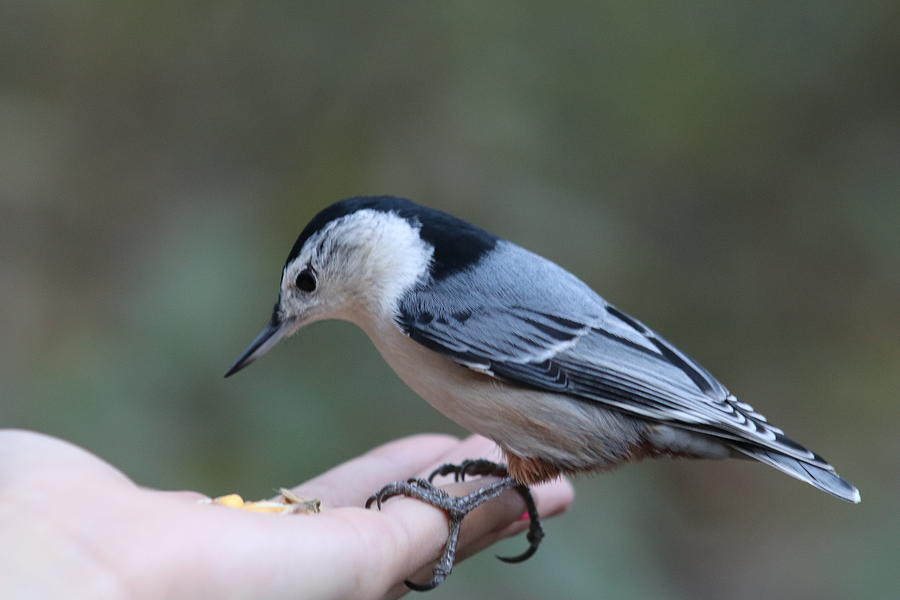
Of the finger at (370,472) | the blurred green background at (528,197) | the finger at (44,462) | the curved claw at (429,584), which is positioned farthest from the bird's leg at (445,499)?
the blurred green background at (528,197)

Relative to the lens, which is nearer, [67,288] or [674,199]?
[67,288]

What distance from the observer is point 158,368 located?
223 cm

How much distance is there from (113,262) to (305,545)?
1734 mm

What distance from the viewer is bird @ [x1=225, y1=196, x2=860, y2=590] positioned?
1500mm

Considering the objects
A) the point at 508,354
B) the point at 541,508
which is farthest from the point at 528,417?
the point at 541,508

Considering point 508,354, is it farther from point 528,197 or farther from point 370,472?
point 528,197

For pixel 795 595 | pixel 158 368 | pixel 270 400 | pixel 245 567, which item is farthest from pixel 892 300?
pixel 245 567

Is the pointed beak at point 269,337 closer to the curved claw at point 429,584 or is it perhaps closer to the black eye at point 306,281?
the black eye at point 306,281

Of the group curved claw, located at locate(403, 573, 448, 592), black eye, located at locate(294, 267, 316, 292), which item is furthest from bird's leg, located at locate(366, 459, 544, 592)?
black eye, located at locate(294, 267, 316, 292)

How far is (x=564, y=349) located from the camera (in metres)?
1.54

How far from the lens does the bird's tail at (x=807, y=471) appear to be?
57.2 inches

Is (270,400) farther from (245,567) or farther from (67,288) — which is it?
(245,567)

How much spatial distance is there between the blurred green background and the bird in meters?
0.73

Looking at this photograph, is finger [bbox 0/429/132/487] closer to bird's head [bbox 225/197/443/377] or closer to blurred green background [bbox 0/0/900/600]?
bird's head [bbox 225/197/443/377]
